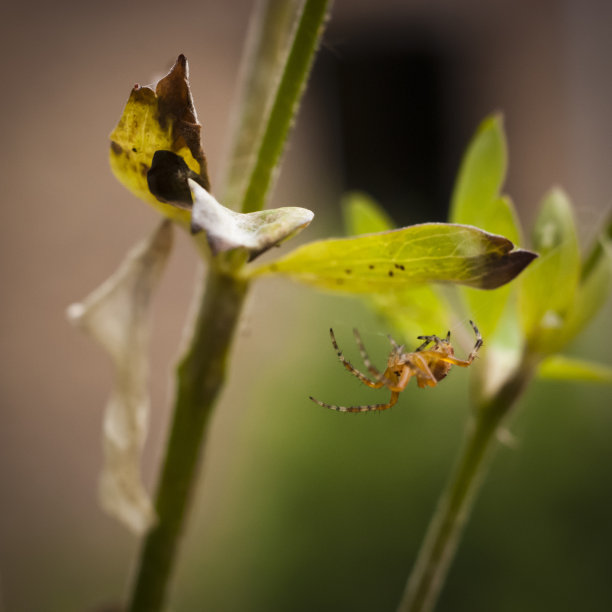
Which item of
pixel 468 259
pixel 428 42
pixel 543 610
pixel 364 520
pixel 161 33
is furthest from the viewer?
pixel 428 42

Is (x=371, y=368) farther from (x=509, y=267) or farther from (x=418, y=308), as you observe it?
(x=509, y=267)

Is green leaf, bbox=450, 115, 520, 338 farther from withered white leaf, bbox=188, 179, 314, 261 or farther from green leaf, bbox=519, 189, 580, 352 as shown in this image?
withered white leaf, bbox=188, 179, 314, 261

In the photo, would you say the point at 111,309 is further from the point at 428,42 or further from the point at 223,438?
the point at 428,42

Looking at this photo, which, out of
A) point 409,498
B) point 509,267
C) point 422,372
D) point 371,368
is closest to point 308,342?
point 409,498

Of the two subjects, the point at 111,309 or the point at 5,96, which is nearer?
the point at 111,309

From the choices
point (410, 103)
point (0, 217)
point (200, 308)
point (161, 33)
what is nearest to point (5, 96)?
point (0, 217)

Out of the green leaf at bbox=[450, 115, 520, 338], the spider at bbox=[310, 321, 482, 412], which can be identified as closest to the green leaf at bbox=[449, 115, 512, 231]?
the green leaf at bbox=[450, 115, 520, 338]

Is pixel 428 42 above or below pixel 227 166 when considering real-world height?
above
